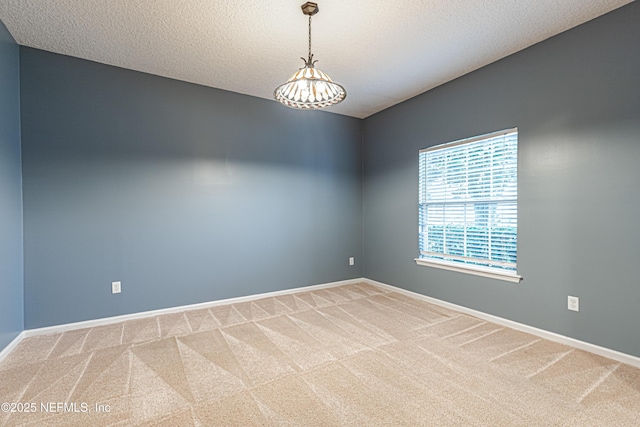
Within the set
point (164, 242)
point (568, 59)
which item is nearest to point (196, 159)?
point (164, 242)

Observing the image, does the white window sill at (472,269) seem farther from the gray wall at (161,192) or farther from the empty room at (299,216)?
the gray wall at (161,192)

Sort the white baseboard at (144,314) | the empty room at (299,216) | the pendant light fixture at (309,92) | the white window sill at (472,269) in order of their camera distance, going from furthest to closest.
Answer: the white window sill at (472,269), the white baseboard at (144,314), the pendant light fixture at (309,92), the empty room at (299,216)

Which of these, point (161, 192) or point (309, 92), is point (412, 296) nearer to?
point (309, 92)

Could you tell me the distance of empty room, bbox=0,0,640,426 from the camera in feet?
6.29

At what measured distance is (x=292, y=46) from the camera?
2.72 metres

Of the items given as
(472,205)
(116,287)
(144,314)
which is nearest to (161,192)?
(116,287)

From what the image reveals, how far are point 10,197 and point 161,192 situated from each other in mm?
1183

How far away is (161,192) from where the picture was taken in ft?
10.8

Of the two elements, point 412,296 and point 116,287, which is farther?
point 412,296

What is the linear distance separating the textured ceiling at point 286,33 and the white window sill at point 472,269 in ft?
7.19

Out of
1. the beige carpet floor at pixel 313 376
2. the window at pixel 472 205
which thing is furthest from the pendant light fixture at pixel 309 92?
the beige carpet floor at pixel 313 376

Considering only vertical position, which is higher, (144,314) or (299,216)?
(299,216)

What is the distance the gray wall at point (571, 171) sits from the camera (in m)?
2.20

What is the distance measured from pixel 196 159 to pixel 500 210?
11.4 ft
